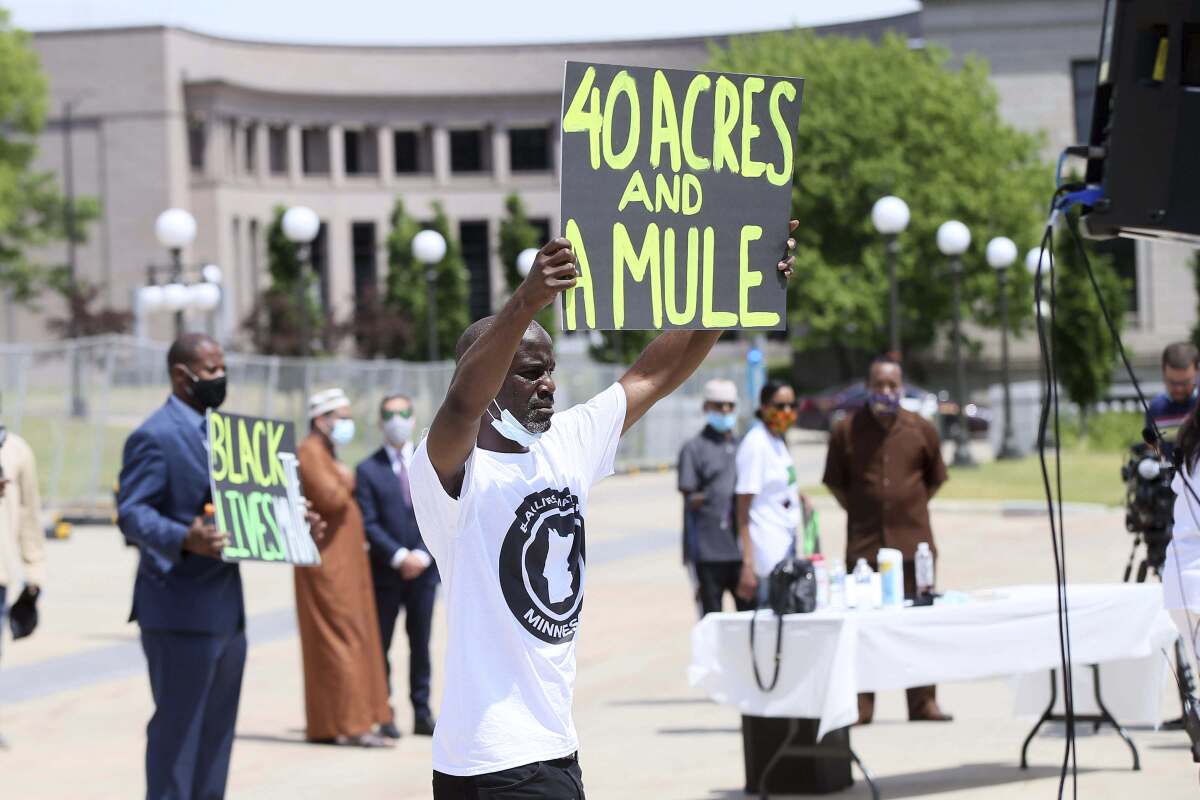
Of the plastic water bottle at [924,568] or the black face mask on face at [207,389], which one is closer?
the black face mask on face at [207,389]

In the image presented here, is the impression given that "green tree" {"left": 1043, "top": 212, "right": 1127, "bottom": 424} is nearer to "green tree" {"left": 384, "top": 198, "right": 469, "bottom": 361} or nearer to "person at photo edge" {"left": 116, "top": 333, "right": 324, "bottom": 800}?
"person at photo edge" {"left": 116, "top": 333, "right": 324, "bottom": 800}

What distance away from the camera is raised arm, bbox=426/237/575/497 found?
438 centimetres

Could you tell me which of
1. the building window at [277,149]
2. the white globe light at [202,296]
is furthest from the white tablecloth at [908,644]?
the building window at [277,149]

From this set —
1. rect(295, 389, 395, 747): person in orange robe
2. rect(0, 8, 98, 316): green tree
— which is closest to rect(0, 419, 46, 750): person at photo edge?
rect(295, 389, 395, 747): person in orange robe

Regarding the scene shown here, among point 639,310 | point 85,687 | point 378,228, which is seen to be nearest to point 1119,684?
point 639,310

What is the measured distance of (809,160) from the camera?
2261 inches

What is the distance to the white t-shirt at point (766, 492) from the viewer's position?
11148mm

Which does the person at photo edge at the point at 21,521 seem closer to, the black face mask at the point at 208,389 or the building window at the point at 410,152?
the black face mask at the point at 208,389

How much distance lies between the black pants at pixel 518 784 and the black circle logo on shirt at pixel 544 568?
0.32m

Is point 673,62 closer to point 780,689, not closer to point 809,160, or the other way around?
point 809,160

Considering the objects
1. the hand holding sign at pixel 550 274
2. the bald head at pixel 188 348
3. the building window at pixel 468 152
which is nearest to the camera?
the hand holding sign at pixel 550 274

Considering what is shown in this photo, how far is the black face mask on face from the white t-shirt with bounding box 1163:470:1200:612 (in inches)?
150

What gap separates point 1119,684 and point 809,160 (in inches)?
1903

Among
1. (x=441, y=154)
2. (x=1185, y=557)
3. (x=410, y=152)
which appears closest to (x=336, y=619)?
(x=1185, y=557)
